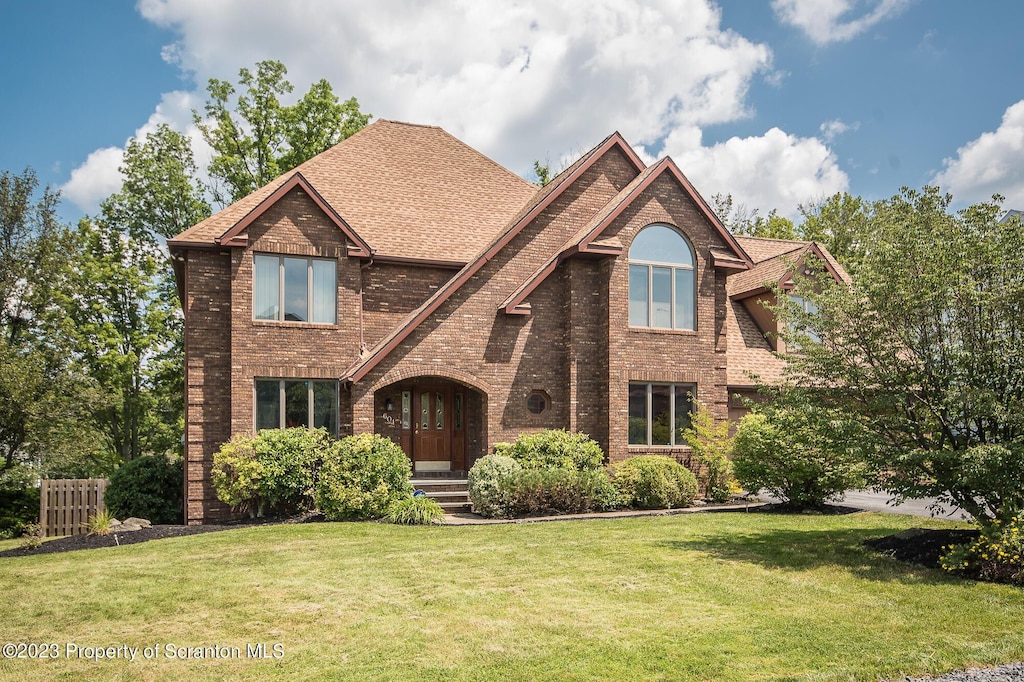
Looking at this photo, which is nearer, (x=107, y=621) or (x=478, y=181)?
(x=107, y=621)

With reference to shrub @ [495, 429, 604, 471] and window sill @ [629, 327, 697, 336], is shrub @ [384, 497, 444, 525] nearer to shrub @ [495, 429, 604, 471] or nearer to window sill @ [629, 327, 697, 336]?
shrub @ [495, 429, 604, 471]

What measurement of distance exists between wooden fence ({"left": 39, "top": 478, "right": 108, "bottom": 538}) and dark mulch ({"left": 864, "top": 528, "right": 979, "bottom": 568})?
16226 millimetres

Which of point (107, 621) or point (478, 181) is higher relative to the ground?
point (478, 181)

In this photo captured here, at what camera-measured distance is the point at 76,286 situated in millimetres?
28781

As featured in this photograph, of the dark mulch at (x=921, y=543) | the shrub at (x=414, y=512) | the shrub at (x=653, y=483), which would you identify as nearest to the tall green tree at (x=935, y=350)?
the dark mulch at (x=921, y=543)

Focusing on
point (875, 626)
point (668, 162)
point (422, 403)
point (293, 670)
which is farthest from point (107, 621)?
point (668, 162)

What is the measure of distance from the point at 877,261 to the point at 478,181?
1475cm

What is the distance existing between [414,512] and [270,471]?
3241 mm

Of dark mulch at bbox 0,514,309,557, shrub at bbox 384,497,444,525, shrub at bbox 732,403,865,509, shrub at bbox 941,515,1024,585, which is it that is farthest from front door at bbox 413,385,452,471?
shrub at bbox 941,515,1024,585

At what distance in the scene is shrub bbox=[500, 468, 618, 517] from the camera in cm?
1574

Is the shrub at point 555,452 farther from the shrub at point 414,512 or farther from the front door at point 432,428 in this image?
the front door at point 432,428

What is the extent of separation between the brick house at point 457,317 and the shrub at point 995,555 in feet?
27.9

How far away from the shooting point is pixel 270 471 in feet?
51.1

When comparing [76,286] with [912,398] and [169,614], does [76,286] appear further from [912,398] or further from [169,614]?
[912,398]
